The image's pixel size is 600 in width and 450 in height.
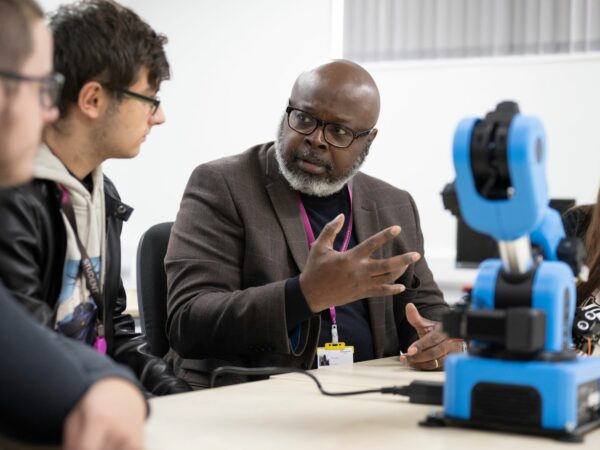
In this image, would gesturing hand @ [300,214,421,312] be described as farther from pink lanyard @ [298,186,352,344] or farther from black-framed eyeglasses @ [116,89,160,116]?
black-framed eyeglasses @ [116,89,160,116]

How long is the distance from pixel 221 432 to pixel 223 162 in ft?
4.32

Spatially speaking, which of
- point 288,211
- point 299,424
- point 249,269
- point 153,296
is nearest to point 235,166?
point 288,211

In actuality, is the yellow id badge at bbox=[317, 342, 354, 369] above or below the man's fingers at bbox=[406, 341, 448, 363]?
below

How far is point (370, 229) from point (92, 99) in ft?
3.17

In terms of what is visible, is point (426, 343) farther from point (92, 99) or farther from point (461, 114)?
point (461, 114)

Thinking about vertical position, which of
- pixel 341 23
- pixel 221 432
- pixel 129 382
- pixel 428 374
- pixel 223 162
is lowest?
pixel 428 374

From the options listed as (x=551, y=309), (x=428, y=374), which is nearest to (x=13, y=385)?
(x=551, y=309)

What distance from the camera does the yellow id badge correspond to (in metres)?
2.10

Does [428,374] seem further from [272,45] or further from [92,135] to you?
[272,45]

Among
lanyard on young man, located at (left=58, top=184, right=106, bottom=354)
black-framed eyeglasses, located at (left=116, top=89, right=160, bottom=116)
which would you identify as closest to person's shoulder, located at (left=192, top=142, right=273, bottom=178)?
black-framed eyeglasses, located at (left=116, top=89, right=160, bottom=116)

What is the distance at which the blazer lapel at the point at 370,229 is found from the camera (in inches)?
91.4

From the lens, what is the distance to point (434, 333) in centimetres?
191

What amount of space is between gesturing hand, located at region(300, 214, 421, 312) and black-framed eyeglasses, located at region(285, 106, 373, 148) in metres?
0.59

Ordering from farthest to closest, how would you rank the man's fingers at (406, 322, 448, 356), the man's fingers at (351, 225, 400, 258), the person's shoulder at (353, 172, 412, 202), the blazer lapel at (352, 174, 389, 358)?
the person's shoulder at (353, 172, 412, 202)
the blazer lapel at (352, 174, 389, 358)
the man's fingers at (406, 322, 448, 356)
the man's fingers at (351, 225, 400, 258)
